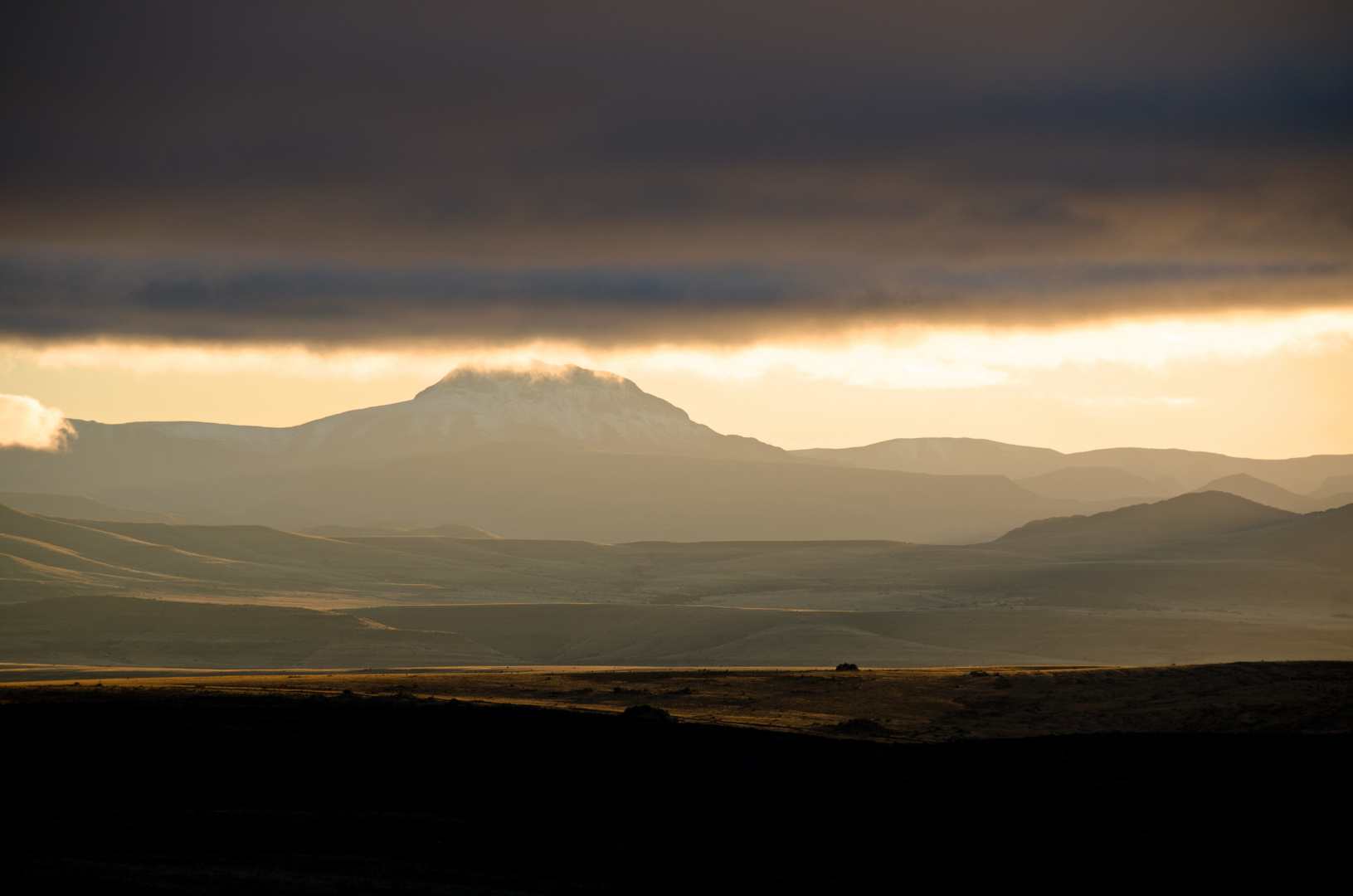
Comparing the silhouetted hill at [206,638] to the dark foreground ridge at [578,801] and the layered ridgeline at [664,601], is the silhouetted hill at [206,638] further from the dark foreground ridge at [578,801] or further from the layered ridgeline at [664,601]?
the dark foreground ridge at [578,801]

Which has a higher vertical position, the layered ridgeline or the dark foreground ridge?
the layered ridgeline

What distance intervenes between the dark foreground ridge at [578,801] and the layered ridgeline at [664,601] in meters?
41.1

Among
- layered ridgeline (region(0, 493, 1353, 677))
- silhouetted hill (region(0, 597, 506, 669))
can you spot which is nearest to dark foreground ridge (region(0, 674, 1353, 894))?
layered ridgeline (region(0, 493, 1353, 677))

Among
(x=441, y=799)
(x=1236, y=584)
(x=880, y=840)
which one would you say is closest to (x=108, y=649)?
(x=441, y=799)

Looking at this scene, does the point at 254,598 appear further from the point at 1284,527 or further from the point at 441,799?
the point at 1284,527

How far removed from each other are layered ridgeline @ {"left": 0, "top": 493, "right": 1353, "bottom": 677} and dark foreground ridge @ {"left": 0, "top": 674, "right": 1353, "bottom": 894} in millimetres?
41085

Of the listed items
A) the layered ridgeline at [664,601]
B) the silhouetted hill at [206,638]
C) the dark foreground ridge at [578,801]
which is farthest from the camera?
the layered ridgeline at [664,601]

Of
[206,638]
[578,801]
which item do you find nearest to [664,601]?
[206,638]

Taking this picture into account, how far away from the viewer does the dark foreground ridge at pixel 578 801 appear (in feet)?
75.4

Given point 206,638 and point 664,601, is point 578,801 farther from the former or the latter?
point 664,601

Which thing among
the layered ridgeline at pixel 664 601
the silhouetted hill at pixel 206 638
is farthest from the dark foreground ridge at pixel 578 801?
the silhouetted hill at pixel 206 638

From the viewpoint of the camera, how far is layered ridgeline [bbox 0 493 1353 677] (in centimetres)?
8444

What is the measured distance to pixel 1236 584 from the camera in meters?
124

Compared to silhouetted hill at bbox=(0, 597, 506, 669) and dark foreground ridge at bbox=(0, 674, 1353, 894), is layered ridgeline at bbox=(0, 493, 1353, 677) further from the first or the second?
dark foreground ridge at bbox=(0, 674, 1353, 894)
